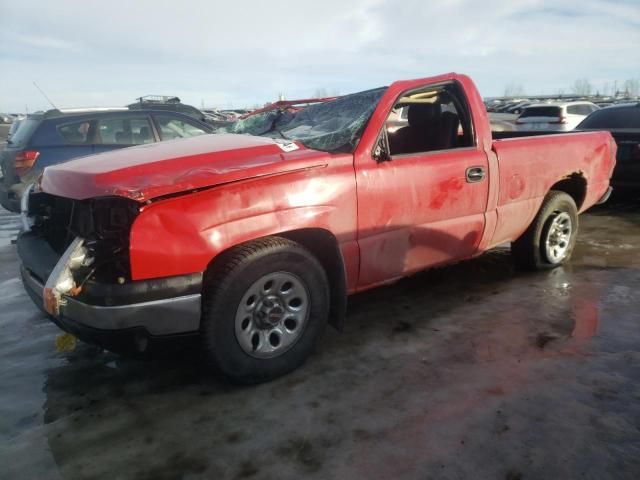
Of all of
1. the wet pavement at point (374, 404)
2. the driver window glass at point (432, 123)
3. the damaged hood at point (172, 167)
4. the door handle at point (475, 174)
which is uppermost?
the driver window glass at point (432, 123)

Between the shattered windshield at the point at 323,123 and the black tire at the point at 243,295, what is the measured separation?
77 cm

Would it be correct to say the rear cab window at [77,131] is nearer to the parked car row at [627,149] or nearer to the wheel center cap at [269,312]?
the wheel center cap at [269,312]

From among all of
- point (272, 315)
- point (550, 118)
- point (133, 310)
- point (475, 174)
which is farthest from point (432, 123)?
point (550, 118)

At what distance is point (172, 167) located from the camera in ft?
8.78

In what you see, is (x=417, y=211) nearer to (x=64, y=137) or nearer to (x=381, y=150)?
(x=381, y=150)

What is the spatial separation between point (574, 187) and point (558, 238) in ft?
1.86

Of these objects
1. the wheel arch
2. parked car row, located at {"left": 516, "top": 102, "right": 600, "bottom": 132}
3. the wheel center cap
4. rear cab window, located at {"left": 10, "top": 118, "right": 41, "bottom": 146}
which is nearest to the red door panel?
the wheel arch

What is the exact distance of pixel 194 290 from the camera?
2520 millimetres

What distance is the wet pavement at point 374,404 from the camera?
220 cm

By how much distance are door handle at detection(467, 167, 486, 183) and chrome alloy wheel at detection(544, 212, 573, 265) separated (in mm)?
A: 1220

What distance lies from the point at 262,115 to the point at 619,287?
10.9 ft

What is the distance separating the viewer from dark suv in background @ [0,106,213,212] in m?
6.22

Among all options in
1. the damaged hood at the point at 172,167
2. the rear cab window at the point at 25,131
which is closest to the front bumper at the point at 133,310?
the damaged hood at the point at 172,167

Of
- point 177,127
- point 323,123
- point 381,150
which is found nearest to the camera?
point 381,150
